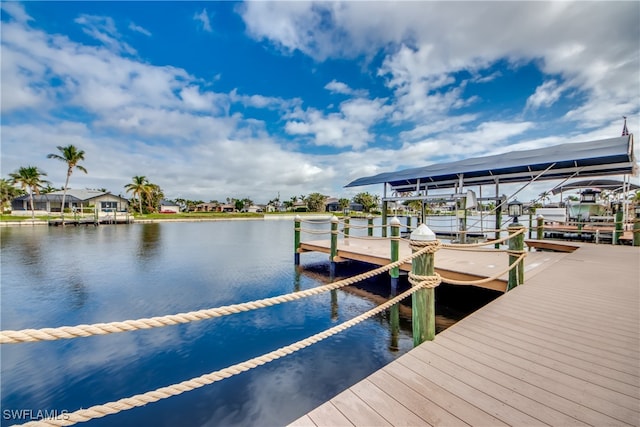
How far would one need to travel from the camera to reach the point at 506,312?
3.19 m

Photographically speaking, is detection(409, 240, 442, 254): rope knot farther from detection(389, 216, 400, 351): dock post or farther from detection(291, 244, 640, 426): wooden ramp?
detection(389, 216, 400, 351): dock post

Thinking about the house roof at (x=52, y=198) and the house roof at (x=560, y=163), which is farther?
the house roof at (x=52, y=198)

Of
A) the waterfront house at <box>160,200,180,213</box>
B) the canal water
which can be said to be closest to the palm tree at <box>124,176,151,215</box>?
the waterfront house at <box>160,200,180,213</box>

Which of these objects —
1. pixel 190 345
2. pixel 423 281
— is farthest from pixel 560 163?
pixel 190 345

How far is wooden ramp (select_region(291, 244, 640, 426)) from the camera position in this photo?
1.59 meters

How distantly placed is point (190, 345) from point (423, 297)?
14.7ft

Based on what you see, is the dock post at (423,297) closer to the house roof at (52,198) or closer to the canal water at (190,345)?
the canal water at (190,345)

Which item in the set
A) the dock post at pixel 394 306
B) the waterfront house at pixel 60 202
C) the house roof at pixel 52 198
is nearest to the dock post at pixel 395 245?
the dock post at pixel 394 306

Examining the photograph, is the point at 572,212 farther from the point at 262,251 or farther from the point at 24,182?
the point at 24,182

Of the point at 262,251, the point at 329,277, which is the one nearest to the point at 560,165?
the point at 329,277

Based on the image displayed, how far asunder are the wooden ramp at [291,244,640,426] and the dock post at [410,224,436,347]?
12cm

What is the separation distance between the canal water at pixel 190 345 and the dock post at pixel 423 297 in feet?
6.00

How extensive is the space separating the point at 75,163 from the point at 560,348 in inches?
1930

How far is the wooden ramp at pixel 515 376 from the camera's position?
1.59 meters
